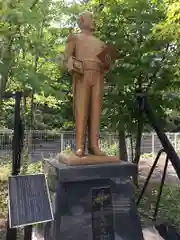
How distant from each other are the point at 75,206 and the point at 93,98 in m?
1.38

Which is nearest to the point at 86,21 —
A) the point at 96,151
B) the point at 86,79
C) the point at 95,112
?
the point at 86,79

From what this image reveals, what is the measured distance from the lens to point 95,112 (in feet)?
13.1

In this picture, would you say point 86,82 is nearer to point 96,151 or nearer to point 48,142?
point 96,151

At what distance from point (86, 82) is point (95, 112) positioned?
41 cm

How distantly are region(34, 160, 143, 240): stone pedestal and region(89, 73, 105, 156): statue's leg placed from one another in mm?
395

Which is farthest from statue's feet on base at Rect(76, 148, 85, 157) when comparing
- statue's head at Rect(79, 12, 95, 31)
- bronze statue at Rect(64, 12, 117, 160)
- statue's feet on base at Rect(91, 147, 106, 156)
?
statue's head at Rect(79, 12, 95, 31)

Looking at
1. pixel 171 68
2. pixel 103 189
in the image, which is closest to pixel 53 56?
pixel 171 68

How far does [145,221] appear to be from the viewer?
16.4 feet

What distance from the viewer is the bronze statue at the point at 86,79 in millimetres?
3918

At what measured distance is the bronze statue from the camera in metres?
3.92

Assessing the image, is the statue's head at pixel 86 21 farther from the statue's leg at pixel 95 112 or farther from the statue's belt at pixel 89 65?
the statue's leg at pixel 95 112

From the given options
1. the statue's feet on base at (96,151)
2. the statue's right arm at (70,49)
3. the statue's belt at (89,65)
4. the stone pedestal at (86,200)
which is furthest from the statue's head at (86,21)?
A: the stone pedestal at (86,200)

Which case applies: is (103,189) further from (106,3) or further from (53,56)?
(106,3)

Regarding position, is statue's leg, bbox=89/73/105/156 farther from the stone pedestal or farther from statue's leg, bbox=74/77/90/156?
the stone pedestal
